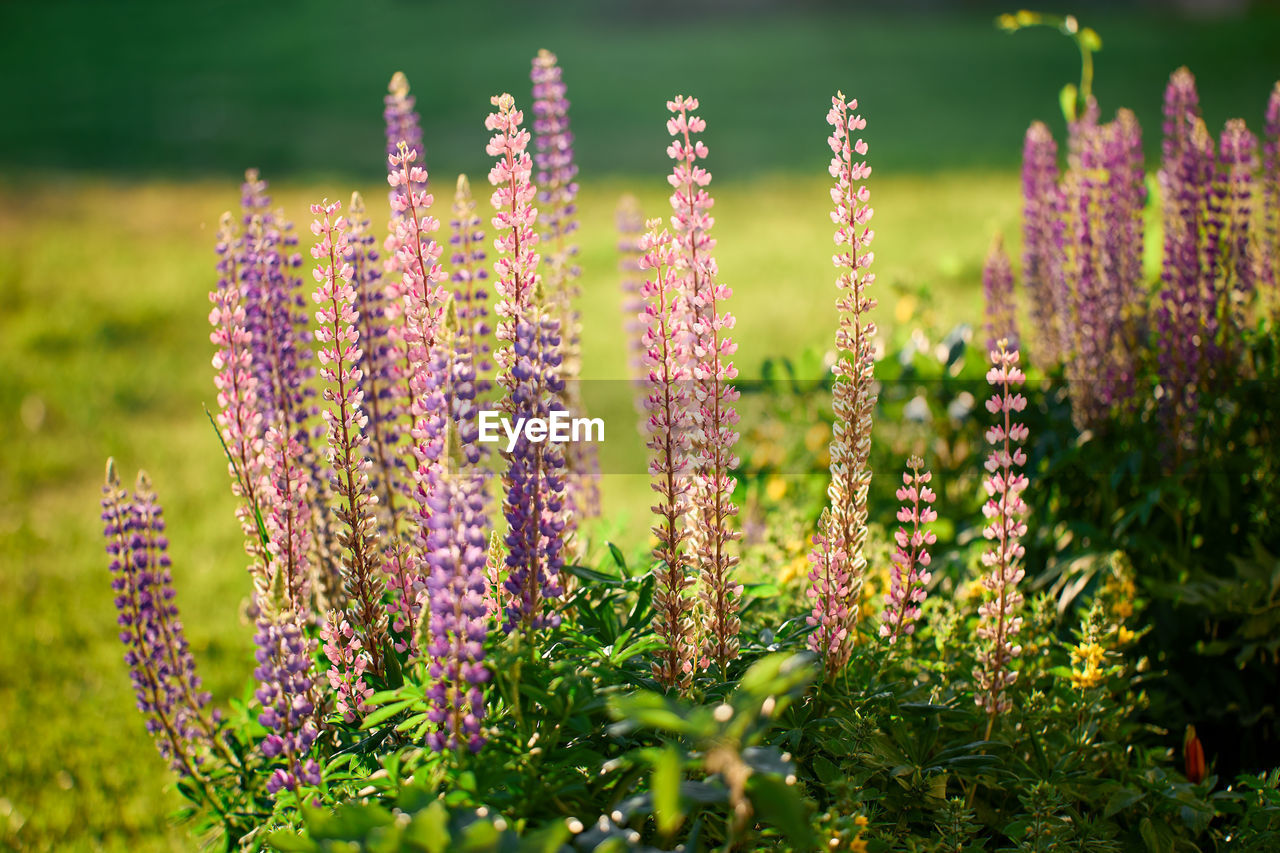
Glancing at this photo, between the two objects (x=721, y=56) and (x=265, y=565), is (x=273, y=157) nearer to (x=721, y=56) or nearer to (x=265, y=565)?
(x=721, y=56)

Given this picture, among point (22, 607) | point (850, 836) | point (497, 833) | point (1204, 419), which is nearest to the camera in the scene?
point (497, 833)

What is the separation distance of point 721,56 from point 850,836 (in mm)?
15809

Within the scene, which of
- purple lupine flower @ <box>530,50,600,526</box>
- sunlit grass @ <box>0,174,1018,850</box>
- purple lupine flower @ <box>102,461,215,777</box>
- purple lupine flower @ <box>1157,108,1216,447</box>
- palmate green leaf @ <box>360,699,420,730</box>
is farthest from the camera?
sunlit grass @ <box>0,174,1018,850</box>

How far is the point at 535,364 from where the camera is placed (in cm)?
192

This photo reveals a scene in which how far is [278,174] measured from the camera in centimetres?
1084

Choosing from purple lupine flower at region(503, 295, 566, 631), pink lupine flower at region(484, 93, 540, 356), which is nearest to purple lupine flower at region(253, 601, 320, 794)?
purple lupine flower at region(503, 295, 566, 631)

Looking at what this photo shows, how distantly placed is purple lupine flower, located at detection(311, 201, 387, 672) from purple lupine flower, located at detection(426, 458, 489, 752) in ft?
1.15

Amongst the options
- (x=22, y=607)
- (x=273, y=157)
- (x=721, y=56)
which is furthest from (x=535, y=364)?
(x=721, y=56)

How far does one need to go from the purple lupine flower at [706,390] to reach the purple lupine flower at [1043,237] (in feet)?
5.70

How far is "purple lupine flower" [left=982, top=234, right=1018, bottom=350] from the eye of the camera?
3510 mm

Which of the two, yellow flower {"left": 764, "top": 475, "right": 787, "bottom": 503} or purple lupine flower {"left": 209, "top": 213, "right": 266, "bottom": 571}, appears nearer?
purple lupine flower {"left": 209, "top": 213, "right": 266, "bottom": 571}

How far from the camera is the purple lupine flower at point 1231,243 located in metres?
2.98

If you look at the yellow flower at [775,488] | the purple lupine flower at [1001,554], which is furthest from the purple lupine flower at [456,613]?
the yellow flower at [775,488]

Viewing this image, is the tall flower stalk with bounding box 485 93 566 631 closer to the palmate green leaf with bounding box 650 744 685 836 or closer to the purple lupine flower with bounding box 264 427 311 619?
the purple lupine flower with bounding box 264 427 311 619
